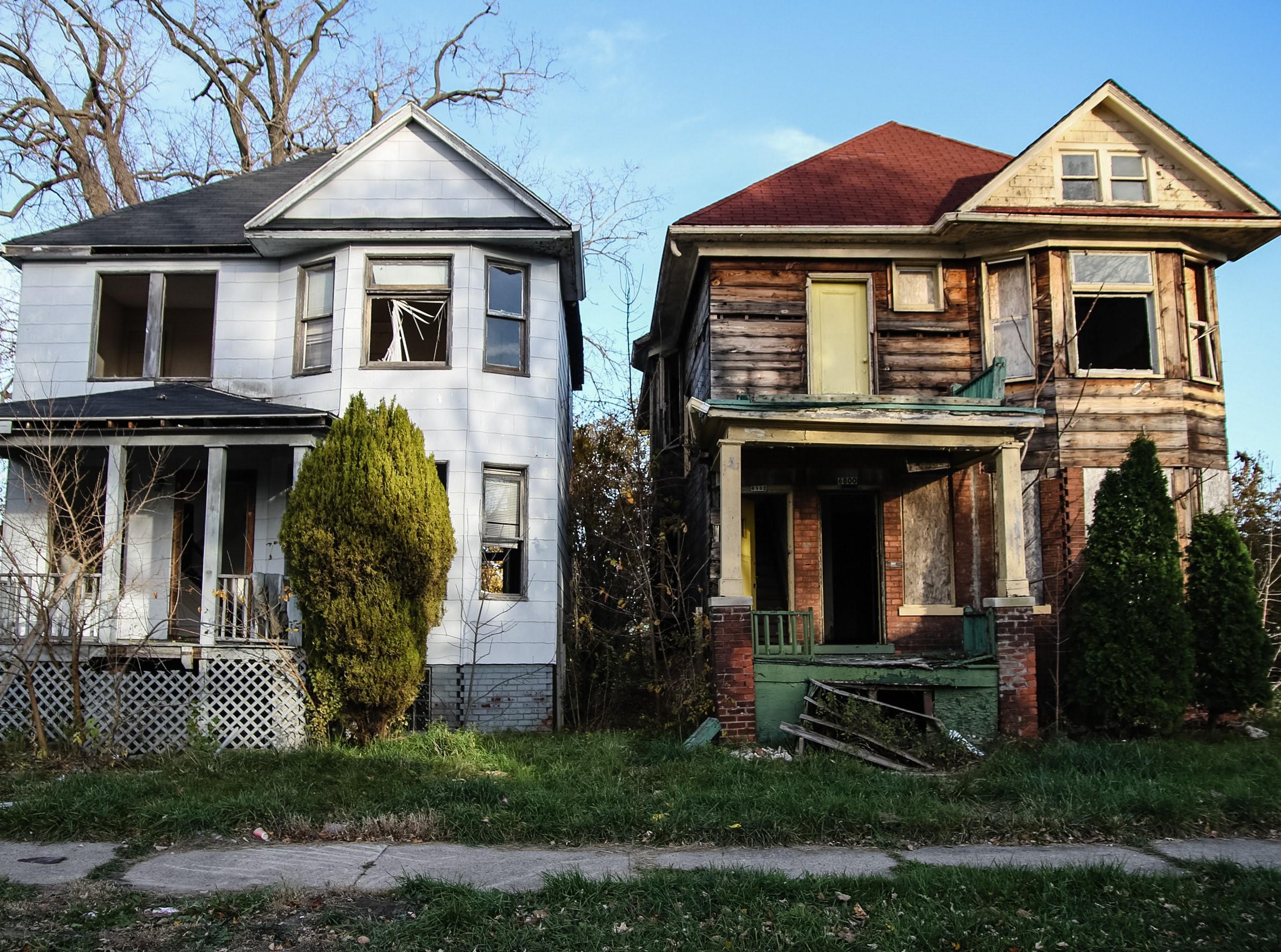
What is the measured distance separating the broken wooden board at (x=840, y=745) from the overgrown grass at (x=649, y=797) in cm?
32

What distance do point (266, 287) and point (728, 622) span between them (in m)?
7.86

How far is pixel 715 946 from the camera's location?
5.27 m

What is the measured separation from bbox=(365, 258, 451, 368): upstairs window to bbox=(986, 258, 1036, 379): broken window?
7328 mm

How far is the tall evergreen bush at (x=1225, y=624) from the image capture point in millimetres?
11680

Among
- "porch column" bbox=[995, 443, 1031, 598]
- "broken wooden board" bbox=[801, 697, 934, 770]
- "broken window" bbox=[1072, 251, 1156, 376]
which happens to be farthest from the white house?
"broken window" bbox=[1072, 251, 1156, 376]

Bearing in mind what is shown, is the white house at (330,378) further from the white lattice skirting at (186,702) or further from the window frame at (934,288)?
the window frame at (934,288)

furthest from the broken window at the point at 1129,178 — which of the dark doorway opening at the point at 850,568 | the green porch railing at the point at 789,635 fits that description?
the green porch railing at the point at 789,635

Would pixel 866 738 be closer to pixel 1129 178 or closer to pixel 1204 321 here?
pixel 1204 321

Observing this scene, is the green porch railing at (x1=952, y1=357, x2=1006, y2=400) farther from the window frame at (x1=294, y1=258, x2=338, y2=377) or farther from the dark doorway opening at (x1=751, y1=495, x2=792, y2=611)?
the window frame at (x1=294, y1=258, x2=338, y2=377)

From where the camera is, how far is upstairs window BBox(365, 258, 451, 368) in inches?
532

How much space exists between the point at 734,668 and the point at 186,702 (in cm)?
610

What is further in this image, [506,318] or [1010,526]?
[506,318]

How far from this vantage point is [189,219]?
14.8 metres

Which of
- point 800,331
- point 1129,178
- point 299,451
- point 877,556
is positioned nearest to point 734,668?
point 877,556
